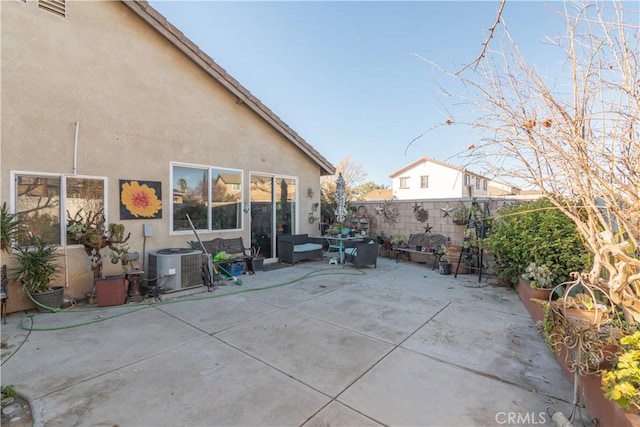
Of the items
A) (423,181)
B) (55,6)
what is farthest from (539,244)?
(423,181)

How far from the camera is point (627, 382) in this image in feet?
5.65

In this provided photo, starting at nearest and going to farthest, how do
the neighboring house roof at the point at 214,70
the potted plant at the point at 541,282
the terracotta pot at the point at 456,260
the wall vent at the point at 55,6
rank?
the potted plant at the point at 541,282 < the wall vent at the point at 55,6 < the neighboring house roof at the point at 214,70 < the terracotta pot at the point at 456,260

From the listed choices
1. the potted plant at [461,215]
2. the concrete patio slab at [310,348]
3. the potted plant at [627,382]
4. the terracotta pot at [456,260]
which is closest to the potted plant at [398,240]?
the potted plant at [461,215]

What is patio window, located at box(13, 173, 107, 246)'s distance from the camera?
15.5 ft

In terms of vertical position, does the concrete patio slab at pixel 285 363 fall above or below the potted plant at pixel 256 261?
below

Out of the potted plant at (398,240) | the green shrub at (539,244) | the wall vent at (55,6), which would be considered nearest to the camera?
the green shrub at (539,244)

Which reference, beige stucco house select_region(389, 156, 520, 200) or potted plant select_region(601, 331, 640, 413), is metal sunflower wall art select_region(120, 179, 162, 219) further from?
beige stucco house select_region(389, 156, 520, 200)

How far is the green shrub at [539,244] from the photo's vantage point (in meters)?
4.53

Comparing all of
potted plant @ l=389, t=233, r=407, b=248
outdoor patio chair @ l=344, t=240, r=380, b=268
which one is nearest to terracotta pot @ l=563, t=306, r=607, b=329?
outdoor patio chair @ l=344, t=240, r=380, b=268

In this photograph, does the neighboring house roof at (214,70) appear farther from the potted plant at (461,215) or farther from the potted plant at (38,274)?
the potted plant at (38,274)

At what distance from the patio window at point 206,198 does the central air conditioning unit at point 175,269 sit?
3.20ft

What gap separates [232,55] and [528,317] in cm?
927

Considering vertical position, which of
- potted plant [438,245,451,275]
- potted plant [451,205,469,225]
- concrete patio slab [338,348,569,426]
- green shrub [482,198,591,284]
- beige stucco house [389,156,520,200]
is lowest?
concrete patio slab [338,348,569,426]

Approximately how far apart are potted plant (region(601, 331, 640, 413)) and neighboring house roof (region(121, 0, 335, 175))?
303 inches
